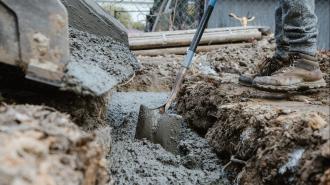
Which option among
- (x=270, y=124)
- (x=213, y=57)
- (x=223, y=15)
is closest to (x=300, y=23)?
(x=270, y=124)

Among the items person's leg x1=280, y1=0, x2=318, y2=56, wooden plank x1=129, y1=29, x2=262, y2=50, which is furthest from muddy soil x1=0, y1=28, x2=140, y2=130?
wooden plank x1=129, y1=29, x2=262, y2=50

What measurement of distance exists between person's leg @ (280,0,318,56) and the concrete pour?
87cm

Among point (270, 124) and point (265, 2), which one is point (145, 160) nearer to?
point (270, 124)

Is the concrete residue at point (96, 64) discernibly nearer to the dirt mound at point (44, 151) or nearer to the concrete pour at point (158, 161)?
the dirt mound at point (44, 151)

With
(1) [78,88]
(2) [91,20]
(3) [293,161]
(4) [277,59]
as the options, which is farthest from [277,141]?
(2) [91,20]

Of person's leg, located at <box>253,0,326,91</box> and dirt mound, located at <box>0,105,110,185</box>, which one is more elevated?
person's leg, located at <box>253,0,326,91</box>

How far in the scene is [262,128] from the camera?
2.07 meters

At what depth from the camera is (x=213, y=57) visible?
5176 millimetres

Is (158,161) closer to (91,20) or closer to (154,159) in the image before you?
(154,159)

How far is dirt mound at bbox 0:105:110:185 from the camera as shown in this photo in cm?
99

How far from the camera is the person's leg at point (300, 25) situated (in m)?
2.50

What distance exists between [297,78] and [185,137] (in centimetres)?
86

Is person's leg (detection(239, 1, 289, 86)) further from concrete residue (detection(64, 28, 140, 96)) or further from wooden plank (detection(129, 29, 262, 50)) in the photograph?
wooden plank (detection(129, 29, 262, 50))

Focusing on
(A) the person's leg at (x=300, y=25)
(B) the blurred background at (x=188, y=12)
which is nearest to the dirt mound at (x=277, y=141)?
(A) the person's leg at (x=300, y=25)
